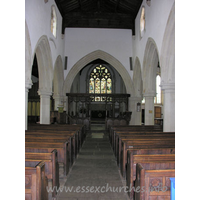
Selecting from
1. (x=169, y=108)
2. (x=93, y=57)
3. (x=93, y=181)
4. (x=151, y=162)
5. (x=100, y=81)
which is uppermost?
(x=93, y=57)

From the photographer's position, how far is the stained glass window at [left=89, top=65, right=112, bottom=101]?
20.9 m

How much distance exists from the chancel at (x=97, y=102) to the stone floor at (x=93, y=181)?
0.06ft

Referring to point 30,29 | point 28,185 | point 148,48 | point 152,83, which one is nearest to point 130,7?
point 148,48

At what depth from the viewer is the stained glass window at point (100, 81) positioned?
20936 mm

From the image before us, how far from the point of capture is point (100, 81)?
20922mm

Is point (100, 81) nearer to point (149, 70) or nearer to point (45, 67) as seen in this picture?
point (149, 70)

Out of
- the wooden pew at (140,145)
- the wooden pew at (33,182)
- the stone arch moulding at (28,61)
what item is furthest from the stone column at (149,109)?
the wooden pew at (33,182)

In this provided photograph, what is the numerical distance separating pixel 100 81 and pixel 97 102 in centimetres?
270

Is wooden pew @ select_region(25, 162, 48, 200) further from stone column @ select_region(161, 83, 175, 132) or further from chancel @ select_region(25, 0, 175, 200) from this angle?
stone column @ select_region(161, 83, 175, 132)

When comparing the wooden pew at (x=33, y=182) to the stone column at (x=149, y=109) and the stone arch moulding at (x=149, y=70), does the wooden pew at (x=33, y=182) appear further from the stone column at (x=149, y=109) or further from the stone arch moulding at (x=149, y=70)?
the stone arch moulding at (x=149, y=70)

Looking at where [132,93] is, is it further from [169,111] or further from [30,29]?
[30,29]

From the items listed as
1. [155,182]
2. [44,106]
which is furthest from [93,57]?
[155,182]

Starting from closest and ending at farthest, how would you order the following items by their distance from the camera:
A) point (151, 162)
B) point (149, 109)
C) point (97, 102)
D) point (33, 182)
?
point (33, 182), point (151, 162), point (149, 109), point (97, 102)
